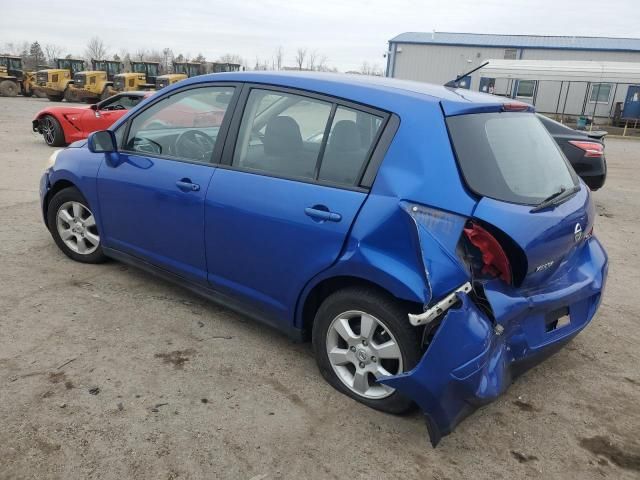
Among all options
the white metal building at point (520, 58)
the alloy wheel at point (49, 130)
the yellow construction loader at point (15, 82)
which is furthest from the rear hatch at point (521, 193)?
the yellow construction loader at point (15, 82)

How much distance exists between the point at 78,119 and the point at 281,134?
399 inches

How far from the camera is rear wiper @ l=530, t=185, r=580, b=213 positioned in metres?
2.56

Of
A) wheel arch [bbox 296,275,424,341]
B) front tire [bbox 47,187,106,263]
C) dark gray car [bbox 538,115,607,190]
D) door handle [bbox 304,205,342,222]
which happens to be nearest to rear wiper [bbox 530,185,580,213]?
wheel arch [bbox 296,275,424,341]

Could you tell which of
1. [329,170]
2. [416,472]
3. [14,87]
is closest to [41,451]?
[416,472]

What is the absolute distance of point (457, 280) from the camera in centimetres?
232

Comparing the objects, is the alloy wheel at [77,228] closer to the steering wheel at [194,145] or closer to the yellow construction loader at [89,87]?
the steering wheel at [194,145]

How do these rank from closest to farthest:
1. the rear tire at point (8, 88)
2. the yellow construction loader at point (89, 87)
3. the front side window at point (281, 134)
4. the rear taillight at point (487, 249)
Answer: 1. the rear taillight at point (487, 249)
2. the front side window at point (281, 134)
3. the yellow construction loader at point (89, 87)
4. the rear tire at point (8, 88)

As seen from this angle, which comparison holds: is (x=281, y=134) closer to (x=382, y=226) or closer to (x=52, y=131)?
(x=382, y=226)

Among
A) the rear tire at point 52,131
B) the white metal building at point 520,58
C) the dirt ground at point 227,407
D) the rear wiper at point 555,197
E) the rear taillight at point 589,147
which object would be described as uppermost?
the white metal building at point 520,58

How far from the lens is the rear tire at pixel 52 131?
37.8 ft

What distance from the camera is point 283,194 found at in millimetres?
2914

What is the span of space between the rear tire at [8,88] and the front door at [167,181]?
32.8 meters

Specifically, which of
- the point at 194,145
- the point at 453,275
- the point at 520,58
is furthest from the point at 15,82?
the point at 453,275

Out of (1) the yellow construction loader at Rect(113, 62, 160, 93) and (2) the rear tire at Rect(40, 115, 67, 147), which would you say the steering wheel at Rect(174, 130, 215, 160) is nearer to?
(2) the rear tire at Rect(40, 115, 67, 147)
